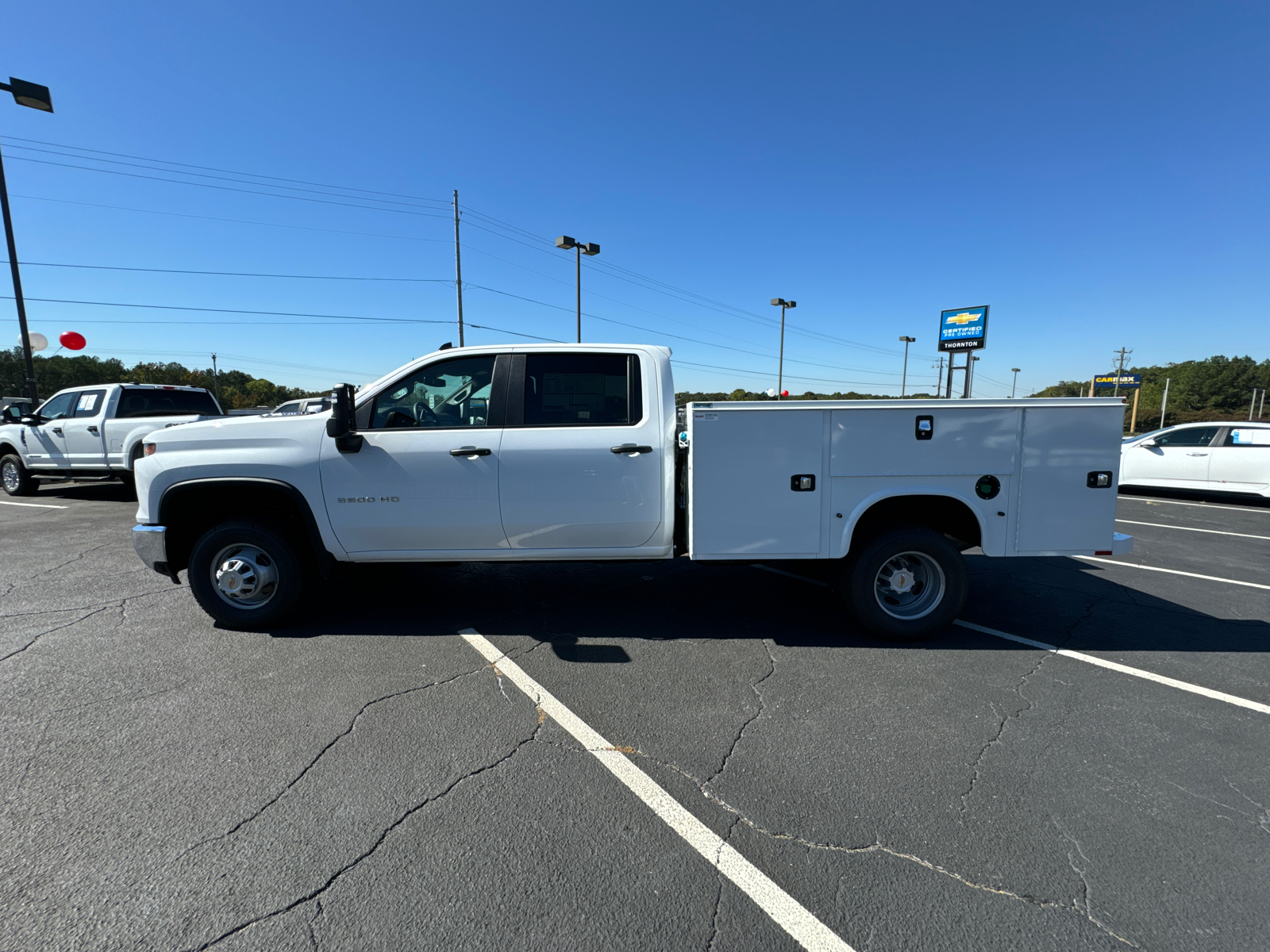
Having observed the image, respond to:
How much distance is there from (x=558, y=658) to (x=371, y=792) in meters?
1.51

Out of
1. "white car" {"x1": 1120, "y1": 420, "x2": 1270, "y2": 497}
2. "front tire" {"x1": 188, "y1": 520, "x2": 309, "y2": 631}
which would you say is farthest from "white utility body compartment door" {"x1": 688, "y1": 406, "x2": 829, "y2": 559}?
"white car" {"x1": 1120, "y1": 420, "x2": 1270, "y2": 497}

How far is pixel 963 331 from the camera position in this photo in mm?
22750

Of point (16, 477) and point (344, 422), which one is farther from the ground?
point (344, 422)

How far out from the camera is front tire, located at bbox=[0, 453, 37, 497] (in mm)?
11047

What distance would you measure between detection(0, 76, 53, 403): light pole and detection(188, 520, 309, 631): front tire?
13.7m

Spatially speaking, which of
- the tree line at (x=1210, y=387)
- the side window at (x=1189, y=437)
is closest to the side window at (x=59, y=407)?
the side window at (x=1189, y=437)

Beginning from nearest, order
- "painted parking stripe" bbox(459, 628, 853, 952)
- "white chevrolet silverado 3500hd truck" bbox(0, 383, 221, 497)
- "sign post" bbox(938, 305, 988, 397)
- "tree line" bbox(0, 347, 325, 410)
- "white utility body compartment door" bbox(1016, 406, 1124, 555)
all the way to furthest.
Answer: "painted parking stripe" bbox(459, 628, 853, 952) → "white utility body compartment door" bbox(1016, 406, 1124, 555) → "white chevrolet silverado 3500hd truck" bbox(0, 383, 221, 497) → "sign post" bbox(938, 305, 988, 397) → "tree line" bbox(0, 347, 325, 410)

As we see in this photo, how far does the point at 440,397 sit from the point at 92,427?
951 cm

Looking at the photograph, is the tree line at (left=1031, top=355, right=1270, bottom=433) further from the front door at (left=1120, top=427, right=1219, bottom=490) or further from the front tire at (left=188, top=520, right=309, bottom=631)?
the front tire at (left=188, top=520, right=309, bottom=631)

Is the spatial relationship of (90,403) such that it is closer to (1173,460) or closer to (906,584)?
(906,584)

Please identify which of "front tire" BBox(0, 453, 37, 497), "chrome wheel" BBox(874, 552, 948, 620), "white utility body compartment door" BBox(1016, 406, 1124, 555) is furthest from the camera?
"front tire" BBox(0, 453, 37, 497)

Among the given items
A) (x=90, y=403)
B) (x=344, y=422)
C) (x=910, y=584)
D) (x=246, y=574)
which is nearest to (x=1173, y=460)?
(x=910, y=584)

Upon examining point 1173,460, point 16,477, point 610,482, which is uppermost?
point 610,482

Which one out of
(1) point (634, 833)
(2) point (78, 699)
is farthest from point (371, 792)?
(2) point (78, 699)
